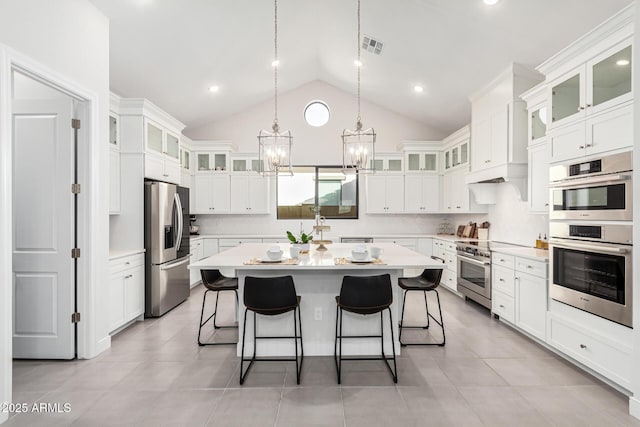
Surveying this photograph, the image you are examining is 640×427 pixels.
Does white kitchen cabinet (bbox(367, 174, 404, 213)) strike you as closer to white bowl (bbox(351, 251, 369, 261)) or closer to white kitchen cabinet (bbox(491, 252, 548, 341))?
white kitchen cabinet (bbox(491, 252, 548, 341))

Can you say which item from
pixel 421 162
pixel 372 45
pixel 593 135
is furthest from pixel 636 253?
pixel 421 162

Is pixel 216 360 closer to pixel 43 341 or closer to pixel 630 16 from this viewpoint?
pixel 43 341

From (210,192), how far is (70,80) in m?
3.83

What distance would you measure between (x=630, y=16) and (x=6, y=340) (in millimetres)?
4612

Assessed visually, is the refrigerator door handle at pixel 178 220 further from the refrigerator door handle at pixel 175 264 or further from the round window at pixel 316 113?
the round window at pixel 316 113

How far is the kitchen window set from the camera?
698cm

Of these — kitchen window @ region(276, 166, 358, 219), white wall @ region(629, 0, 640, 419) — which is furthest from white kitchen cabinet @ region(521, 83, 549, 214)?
kitchen window @ region(276, 166, 358, 219)

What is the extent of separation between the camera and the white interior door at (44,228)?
2959 millimetres

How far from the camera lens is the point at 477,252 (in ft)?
14.8

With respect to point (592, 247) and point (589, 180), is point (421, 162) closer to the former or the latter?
point (589, 180)

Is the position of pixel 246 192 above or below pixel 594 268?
above

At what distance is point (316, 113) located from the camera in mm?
6996

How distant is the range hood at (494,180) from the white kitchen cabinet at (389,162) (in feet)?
5.07

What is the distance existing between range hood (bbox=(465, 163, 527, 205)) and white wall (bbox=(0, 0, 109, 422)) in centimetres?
445
